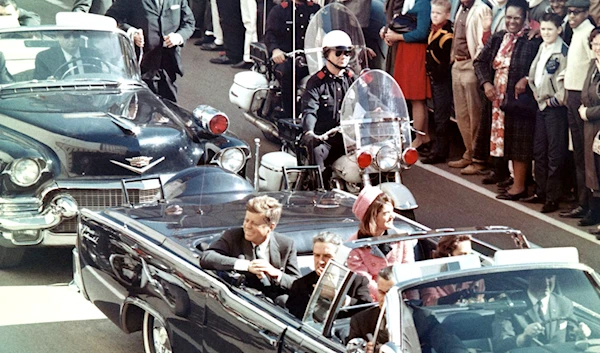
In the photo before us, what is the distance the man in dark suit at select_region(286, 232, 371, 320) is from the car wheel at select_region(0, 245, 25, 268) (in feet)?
11.8

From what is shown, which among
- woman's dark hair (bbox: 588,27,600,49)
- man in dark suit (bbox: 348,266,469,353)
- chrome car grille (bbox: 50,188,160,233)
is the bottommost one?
chrome car grille (bbox: 50,188,160,233)

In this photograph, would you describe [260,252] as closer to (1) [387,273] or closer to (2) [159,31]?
(1) [387,273]

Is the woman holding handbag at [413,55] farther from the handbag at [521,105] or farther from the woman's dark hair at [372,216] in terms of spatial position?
the woman's dark hair at [372,216]

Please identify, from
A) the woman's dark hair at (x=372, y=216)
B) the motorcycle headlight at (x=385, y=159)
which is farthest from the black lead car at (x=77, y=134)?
the woman's dark hair at (x=372, y=216)

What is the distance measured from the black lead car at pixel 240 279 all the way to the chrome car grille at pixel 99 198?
2.09 ft

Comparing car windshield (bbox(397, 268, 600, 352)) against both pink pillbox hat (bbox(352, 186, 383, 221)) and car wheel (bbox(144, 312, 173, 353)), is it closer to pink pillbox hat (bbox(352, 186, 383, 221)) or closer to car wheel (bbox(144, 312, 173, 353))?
pink pillbox hat (bbox(352, 186, 383, 221))

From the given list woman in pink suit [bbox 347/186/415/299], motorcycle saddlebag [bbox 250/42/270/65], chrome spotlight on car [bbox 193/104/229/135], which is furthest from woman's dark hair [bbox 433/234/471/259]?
motorcycle saddlebag [bbox 250/42/270/65]

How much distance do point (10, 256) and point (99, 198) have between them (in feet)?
2.84

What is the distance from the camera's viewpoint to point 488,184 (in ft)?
37.5

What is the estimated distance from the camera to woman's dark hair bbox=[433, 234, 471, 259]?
227 inches

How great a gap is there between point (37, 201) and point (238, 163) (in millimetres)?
1761

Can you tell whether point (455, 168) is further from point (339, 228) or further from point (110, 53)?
point (339, 228)

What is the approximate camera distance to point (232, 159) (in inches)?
380

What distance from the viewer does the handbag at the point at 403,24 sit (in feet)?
40.4
